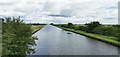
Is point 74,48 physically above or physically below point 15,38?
below

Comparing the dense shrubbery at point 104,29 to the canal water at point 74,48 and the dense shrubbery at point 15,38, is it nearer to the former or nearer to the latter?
the canal water at point 74,48

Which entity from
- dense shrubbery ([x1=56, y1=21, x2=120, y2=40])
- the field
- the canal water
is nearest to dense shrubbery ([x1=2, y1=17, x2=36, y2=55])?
the canal water

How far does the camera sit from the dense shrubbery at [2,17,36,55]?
15.2 meters

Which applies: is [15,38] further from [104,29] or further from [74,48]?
[104,29]

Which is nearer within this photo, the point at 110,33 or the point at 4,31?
the point at 4,31

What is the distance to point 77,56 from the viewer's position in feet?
73.4

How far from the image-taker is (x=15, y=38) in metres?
17.7

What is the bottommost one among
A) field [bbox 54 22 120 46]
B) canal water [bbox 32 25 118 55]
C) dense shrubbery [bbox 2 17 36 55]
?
canal water [bbox 32 25 118 55]

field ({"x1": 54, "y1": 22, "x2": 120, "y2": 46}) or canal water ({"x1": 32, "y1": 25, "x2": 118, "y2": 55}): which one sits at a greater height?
field ({"x1": 54, "y1": 22, "x2": 120, "y2": 46})

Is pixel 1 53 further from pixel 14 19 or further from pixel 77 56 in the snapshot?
pixel 77 56

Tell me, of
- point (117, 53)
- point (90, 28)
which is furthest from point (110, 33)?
point (117, 53)

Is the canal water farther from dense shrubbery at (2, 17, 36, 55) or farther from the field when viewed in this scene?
dense shrubbery at (2, 17, 36, 55)

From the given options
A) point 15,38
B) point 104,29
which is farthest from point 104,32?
point 15,38

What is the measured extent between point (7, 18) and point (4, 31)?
3.24m
